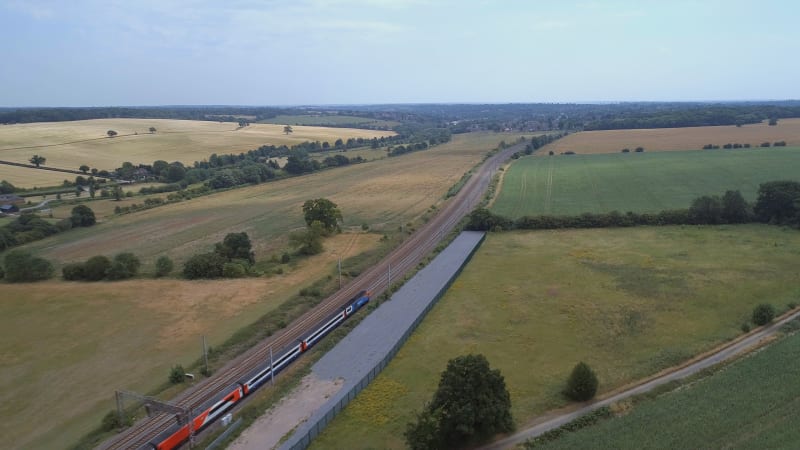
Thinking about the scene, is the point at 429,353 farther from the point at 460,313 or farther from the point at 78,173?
the point at 78,173

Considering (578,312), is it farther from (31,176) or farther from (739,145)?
(31,176)

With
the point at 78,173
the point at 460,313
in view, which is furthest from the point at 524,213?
the point at 78,173

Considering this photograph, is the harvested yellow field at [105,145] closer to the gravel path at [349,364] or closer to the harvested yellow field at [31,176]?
the harvested yellow field at [31,176]

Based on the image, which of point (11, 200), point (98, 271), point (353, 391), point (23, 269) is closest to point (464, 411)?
point (353, 391)

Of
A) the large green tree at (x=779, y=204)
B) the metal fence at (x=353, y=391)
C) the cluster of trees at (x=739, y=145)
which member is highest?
the cluster of trees at (x=739, y=145)

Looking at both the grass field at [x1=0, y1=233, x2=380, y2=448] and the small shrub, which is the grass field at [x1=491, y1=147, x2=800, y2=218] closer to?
the grass field at [x1=0, y1=233, x2=380, y2=448]

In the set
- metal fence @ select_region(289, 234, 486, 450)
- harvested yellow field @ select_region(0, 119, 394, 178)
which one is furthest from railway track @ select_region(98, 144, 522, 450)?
harvested yellow field @ select_region(0, 119, 394, 178)

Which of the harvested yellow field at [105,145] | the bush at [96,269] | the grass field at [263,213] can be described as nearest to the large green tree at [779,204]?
the grass field at [263,213]
